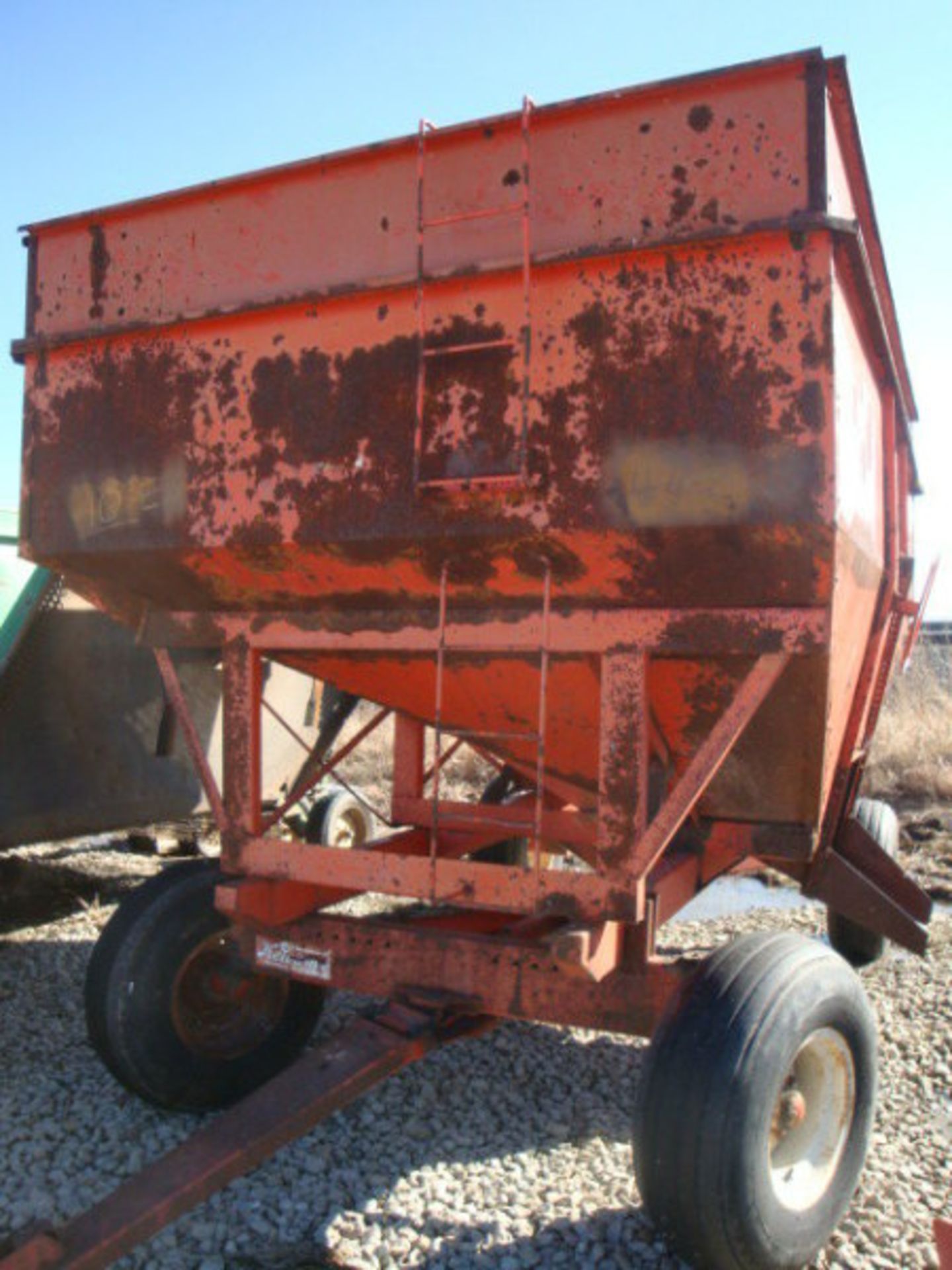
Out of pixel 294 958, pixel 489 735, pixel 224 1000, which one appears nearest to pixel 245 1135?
pixel 294 958

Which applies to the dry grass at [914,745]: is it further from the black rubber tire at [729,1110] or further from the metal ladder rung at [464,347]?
the metal ladder rung at [464,347]

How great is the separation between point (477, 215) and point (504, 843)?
3.74 m

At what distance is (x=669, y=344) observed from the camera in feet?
9.64

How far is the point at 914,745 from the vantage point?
11.3 meters

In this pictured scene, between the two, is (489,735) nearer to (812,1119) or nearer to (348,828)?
(812,1119)

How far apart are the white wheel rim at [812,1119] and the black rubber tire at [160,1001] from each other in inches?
71.7

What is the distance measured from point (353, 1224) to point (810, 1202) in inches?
47.7

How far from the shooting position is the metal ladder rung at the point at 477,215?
122 inches

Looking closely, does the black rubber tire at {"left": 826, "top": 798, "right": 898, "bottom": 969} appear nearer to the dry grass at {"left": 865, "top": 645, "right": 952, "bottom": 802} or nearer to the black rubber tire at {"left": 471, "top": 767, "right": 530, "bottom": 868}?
the black rubber tire at {"left": 471, "top": 767, "right": 530, "bottom": 868}

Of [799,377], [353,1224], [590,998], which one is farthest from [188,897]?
[799,377]

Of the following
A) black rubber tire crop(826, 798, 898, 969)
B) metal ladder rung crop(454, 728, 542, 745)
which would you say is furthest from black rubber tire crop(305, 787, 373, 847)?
metal ladder rung crop(454, 728, 542, 745)

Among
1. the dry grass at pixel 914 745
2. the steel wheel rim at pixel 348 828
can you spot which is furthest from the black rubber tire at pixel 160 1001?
the dry grass at pixel 914 745

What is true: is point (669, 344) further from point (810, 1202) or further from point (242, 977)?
point (242, 977)

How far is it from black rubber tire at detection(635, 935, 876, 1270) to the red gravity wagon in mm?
11
